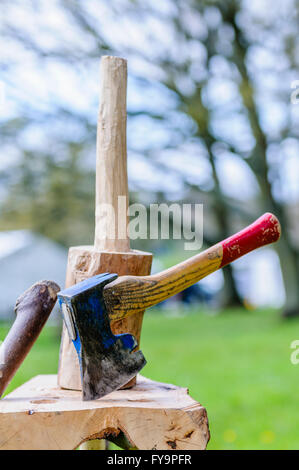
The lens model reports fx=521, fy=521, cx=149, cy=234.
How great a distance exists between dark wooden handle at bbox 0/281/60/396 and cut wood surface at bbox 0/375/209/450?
155 millimetres

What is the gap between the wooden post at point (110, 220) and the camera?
191cm

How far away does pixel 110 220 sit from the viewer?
2025mm

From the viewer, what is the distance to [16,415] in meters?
1.62

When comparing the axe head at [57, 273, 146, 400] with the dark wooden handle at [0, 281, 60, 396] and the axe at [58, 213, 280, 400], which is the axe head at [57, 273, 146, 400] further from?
the dark wooden handle at [0, 281, 60, 396]

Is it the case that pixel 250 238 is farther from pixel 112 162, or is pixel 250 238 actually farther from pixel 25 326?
pixel 25 326

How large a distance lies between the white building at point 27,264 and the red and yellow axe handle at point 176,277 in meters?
9.83

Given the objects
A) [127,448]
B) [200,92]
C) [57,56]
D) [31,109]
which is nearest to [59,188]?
[31,109]

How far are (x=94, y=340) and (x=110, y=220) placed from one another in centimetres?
51

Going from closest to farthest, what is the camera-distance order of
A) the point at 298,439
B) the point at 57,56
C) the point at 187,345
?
the point at 298,439, the point at 187,345, the point at 57,56

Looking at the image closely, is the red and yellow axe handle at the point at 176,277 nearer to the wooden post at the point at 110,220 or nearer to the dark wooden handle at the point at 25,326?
the wooden post at the point at 110,220

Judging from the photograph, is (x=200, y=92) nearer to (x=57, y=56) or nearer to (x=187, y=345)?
(x=57, y=56)

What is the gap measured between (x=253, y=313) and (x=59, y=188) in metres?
5.85

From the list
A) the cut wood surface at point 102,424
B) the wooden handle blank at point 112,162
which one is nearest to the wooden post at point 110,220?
the wooden handle blank at point 112,162

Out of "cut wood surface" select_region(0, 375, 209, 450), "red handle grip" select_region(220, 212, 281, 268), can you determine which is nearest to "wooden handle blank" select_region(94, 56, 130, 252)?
"red handle grip" select_region(220, 212, 281, 268)
